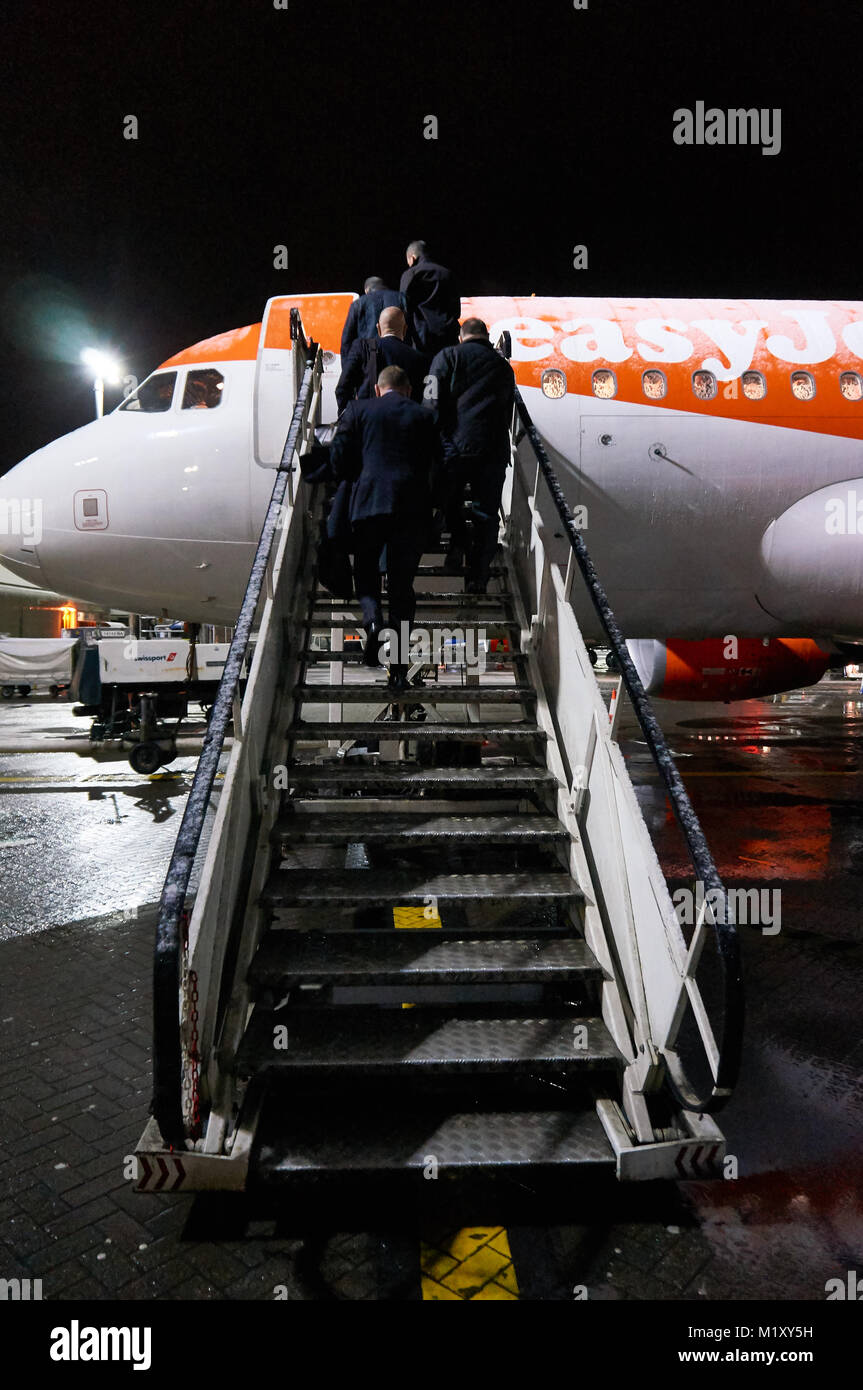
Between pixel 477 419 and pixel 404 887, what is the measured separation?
10.6 ft

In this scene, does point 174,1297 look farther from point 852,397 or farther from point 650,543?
point 852,397

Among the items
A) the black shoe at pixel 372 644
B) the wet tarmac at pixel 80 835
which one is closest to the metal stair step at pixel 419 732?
the black shoe at pixel 372 644

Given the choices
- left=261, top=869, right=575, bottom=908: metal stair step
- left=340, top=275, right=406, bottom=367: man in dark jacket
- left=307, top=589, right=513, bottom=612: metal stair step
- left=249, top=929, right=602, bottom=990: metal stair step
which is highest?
left=340, top=275, right=406, bottom=367: man in dark jacket

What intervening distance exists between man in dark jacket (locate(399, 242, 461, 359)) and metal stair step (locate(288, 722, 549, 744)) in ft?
9.96

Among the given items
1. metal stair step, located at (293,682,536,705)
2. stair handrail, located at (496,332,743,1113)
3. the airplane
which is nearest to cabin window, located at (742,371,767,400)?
the airplane

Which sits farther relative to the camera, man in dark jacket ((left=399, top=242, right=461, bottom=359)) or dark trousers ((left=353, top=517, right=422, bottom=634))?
man in dark jacket ((left=399, top=242, right=461, bottom=359))

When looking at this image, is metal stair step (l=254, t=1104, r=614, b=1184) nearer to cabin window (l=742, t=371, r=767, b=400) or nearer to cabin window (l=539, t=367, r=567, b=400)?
cabin window (l=539, t=367, r=567, b=400)

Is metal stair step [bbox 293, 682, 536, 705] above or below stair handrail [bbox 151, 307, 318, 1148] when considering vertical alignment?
above

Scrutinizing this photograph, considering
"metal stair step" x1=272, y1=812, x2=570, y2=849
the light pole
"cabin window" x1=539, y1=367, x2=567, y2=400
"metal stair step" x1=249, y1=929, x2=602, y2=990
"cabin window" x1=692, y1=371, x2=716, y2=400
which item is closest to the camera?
"metal stair step" x1=249, y1=929, x2=602, y2=990

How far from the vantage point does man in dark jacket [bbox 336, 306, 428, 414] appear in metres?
5.24

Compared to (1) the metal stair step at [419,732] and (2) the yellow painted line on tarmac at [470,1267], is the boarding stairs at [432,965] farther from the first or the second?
(2) the yellow painted line on tarmac at [470,1267]

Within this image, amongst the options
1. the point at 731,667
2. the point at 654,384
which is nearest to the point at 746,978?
the point at 654,384

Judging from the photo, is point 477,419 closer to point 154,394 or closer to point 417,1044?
point 154,394

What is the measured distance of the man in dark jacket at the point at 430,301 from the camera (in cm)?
575
